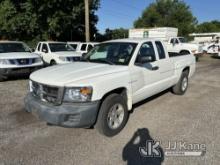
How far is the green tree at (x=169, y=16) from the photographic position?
4928cm

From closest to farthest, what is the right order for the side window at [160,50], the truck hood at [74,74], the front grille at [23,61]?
the truck hood at [74,74] → the side window at [160,50] → the front grille at [23,61]

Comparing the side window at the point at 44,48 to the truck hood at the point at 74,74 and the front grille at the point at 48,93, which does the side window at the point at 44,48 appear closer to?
the truck hood at the point at 74,74

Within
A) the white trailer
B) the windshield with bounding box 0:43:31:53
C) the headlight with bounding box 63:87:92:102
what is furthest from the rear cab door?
the white trailer

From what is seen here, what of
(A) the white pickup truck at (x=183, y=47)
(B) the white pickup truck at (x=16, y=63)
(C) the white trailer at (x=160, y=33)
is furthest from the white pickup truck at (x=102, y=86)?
(C) the white trailer at (x=160, y=33)

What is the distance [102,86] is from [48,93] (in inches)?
36.7

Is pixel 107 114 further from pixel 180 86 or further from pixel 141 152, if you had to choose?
pixel 180 86

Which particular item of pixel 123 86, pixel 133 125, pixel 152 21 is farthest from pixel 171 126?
pixel 152 21

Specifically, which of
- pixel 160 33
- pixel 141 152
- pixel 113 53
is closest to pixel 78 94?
pixel 141 152

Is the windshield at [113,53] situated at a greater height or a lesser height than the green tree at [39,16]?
lesser

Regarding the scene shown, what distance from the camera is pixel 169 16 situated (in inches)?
2031

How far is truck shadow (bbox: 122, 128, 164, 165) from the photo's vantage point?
3.44 metres

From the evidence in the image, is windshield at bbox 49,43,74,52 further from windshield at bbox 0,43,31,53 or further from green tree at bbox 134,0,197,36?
green tree at bbox 134,0,197,36

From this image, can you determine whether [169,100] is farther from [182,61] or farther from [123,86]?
[123,86]

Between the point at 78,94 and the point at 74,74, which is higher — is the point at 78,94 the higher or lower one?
the lower one
